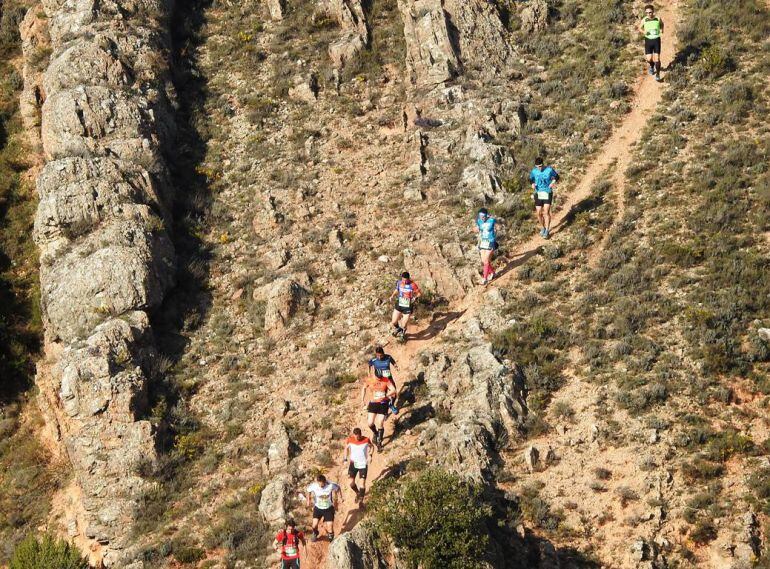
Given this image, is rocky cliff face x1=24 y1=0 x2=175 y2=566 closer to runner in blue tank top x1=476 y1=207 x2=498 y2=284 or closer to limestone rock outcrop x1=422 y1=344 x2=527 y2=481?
limestone rock outcrop x1=422 y1=344 x2=527 y2=481

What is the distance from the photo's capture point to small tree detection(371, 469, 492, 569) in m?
21.6

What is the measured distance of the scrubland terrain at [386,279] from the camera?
24281 millimetres

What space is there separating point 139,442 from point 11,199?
1516 cm

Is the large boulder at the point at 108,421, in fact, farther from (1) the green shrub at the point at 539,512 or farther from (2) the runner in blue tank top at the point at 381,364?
(1) the green shrub at the point at 539,512

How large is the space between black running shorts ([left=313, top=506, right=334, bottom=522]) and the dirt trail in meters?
0.65

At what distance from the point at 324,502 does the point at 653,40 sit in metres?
24.0

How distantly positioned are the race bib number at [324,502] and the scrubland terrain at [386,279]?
1.06 meters

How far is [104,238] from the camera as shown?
1236 inches

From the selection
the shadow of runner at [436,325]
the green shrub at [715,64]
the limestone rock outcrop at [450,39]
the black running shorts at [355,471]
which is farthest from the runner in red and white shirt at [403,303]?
the green shrub at [715,64]

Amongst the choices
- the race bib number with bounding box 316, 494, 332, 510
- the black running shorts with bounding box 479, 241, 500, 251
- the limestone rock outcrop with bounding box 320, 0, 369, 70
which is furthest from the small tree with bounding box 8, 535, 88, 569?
the limestone rock outcrop with bounding box 320, 0, 369, 70

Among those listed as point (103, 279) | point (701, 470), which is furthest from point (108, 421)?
point (701, 470)

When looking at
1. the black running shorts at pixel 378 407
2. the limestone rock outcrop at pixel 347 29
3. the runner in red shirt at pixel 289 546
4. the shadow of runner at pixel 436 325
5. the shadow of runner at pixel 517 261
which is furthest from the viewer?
the limestone rock outcrop at pixel 347 29

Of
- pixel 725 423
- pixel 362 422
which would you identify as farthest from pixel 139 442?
pixel 725 423

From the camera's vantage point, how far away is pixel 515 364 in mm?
27234
